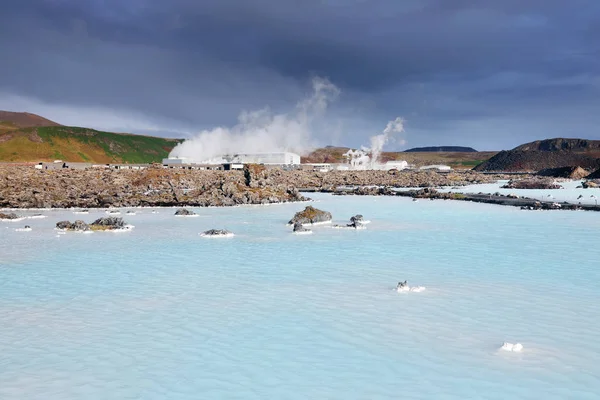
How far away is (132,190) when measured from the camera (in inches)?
2379

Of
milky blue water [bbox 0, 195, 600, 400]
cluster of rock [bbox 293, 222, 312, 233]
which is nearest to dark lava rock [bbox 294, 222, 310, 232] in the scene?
cluster of rock [bbox 293, 222, 312, 233]

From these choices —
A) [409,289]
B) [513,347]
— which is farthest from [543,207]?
[513,347]

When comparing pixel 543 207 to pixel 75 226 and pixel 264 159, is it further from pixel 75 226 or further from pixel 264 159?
pixel 264 159

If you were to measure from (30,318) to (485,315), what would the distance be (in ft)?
36.9

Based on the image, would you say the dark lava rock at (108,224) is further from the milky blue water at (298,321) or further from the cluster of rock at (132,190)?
the cluster of rock at (132,190)

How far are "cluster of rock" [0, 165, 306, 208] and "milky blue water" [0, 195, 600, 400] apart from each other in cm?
2663

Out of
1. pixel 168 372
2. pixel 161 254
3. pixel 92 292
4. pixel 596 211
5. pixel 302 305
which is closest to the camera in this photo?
pixel 168 372

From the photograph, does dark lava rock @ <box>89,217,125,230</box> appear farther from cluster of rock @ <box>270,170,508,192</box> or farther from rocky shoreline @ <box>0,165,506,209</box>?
cluster of rock @ <box>270,170,508,192</box>

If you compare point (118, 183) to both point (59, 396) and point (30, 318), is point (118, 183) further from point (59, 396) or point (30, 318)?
point (59, 396)

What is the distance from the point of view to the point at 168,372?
28.8 feet

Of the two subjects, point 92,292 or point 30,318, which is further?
point 92,292

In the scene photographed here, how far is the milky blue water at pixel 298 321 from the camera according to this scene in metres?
8.32

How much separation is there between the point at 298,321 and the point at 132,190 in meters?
53.1

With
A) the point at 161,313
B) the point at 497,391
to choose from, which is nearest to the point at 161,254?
the point at 161,313
